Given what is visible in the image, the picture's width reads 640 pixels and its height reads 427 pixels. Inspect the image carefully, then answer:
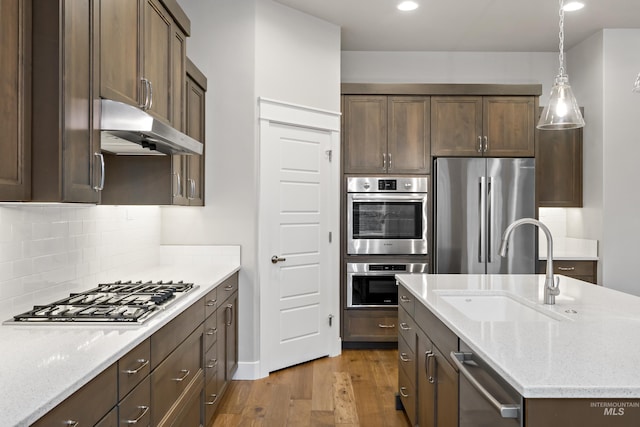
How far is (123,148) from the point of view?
2.64m

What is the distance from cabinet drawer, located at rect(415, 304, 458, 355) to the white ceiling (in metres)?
2.66

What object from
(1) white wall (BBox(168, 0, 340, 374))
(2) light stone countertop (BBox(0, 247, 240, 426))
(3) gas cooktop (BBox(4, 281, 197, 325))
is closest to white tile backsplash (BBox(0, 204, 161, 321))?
(3) gas cooktop (BBox(4, 281, 197, 325))

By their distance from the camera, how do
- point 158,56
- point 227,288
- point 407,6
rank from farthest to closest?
1. point 407,6
2. point 227,288
3. point 158,56

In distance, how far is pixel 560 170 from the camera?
5.10m

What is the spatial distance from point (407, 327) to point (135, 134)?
73.1 inches

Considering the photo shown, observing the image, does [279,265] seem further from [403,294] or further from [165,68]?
[165,68]

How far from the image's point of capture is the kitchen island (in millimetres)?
1297

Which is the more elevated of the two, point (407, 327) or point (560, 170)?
point (560, 170)

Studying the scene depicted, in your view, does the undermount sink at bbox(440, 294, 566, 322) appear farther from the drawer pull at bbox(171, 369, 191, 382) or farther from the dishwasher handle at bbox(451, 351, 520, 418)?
the drawer pull at bbox(171, 369, 191, 382)

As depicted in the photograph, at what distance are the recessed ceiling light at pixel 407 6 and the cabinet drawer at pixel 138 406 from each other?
348 centimetres

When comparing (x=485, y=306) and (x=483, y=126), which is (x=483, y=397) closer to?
(x=485, y=306)

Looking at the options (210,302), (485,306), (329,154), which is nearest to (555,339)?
(485,306)

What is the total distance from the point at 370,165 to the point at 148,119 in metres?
3.06

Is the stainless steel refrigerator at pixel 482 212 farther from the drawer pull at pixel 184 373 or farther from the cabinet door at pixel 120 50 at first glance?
the cabinet door at pixel 120 50
